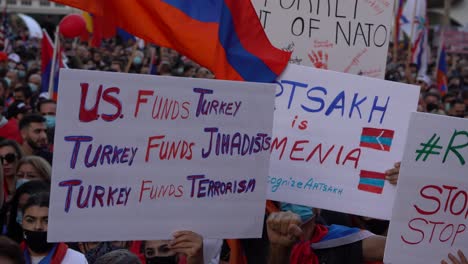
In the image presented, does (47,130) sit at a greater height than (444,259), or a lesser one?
lesser

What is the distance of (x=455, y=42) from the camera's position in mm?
22391

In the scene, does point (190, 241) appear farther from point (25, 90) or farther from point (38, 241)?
point (25, 90)

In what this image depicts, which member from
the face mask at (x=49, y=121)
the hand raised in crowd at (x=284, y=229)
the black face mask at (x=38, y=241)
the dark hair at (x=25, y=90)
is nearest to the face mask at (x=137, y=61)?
the dark hair at (x=25, y=90)

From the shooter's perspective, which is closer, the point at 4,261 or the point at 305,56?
the point at 4,261

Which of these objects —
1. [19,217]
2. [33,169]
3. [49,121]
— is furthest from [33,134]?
[19,217]

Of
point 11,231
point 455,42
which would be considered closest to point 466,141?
point 11,231

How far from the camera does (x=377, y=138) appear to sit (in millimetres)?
3619

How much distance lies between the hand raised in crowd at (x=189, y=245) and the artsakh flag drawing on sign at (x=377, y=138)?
0.96 metres

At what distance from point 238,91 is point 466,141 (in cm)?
91

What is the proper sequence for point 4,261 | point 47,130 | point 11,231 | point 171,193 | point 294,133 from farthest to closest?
point 47,130 → point 11,231 → point 294,133 → point 171,193 → point 4,261

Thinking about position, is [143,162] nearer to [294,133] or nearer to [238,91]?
[238,91]

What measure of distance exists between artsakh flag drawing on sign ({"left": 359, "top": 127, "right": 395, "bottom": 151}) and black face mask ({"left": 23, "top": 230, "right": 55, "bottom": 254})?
4.73ft

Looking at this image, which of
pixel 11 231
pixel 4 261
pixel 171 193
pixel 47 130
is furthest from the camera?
pixel 47 130

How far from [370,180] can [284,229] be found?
2.14 feet
